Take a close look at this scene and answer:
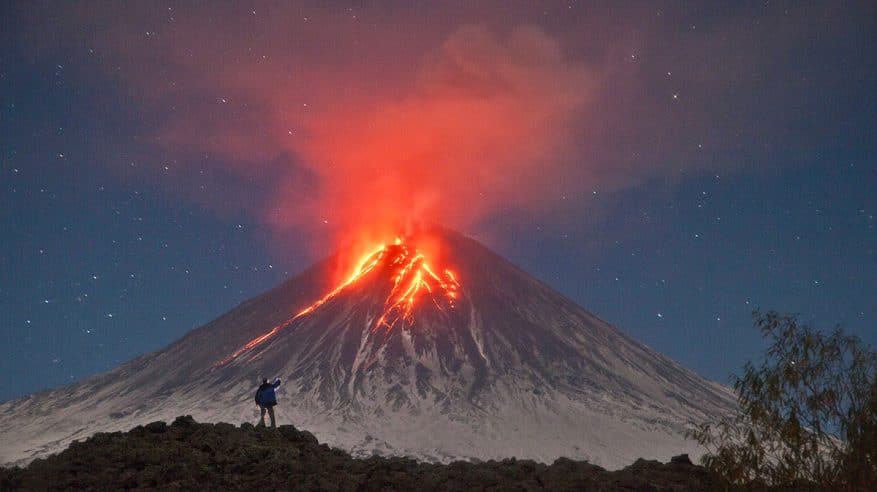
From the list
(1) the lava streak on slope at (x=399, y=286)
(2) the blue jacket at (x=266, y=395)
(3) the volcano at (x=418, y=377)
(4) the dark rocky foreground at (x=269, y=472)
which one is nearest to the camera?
(4) the dark rocky foreground at (x=269, y=472)

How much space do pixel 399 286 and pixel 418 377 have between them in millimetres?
29494

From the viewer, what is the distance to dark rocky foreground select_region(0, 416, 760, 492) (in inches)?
785

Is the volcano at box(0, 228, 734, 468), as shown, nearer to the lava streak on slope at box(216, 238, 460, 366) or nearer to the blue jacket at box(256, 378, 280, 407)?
the lava streak on slope at box(216, 238, 460, 366)

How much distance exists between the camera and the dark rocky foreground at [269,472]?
65.4ft

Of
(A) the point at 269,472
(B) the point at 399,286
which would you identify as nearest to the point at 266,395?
(A) the point at 269,472

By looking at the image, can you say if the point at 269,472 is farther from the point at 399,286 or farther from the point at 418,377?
the point at 399,286

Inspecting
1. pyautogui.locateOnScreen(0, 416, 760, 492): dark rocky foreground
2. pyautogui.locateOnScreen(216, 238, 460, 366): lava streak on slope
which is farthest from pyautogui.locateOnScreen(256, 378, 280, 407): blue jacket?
pyautogui.locateOnScreen(216, 238, 460, 366): lava streak on slope

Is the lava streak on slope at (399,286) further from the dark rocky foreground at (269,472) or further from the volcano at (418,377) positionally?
the dark rocky foreground at (269,472)

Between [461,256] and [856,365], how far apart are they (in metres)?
111

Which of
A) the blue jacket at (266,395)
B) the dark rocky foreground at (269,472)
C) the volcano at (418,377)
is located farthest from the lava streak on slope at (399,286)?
the dark rocky foreground at (269,472)

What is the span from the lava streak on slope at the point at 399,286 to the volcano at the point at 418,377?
37 centimetres

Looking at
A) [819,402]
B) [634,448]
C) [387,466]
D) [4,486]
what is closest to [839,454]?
[819,402]

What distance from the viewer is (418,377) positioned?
281 feet

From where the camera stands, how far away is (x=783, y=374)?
1731cm
